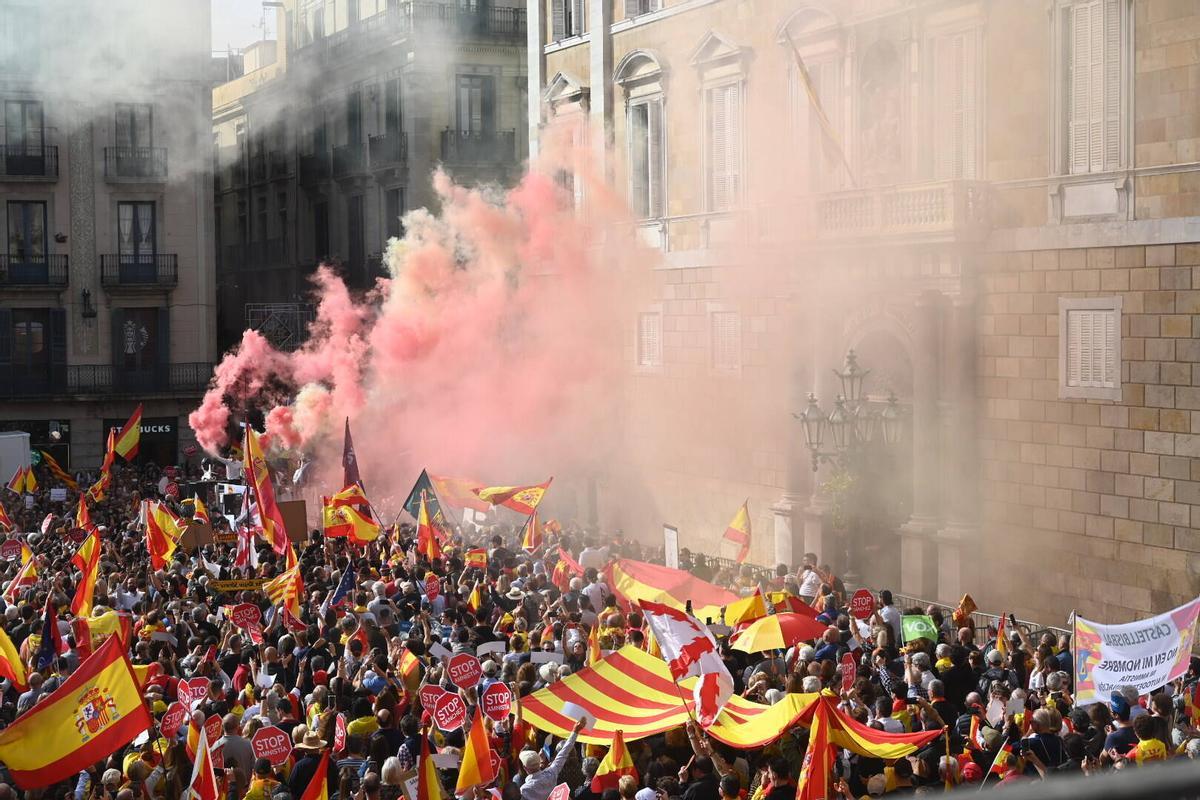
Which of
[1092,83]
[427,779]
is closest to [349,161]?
[1092,83]

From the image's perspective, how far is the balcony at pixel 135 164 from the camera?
4047 centimetres

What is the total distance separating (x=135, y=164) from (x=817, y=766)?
36.6 meters

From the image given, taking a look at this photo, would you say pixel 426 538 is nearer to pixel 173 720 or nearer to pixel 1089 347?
pixel 173 720

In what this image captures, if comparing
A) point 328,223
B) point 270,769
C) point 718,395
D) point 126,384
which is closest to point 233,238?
point 328,223

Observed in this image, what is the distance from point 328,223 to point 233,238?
26.1 ft

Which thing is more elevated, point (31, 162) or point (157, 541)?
point (31, 162)

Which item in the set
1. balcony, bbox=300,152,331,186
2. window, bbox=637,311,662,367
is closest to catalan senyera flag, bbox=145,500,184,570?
window, bbox=637,311,662,367

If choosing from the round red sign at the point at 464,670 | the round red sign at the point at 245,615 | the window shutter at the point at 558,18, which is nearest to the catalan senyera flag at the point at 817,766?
the round red sign at the point at 464,670

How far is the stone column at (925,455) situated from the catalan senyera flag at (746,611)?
7176mm

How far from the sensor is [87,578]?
15.2 meters

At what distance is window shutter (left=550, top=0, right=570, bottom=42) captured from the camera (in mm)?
29933

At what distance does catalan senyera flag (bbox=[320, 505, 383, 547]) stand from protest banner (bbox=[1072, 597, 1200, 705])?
418 inches

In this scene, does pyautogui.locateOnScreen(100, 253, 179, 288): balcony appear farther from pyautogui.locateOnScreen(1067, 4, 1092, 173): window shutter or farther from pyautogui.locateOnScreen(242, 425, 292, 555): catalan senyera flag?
pyautogui.locateOnScreen(1067, 4, 1092, 173): window shutter

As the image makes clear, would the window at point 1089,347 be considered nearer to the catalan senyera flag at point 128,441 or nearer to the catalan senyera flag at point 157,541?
the catalan senyera flag at point 157,541
